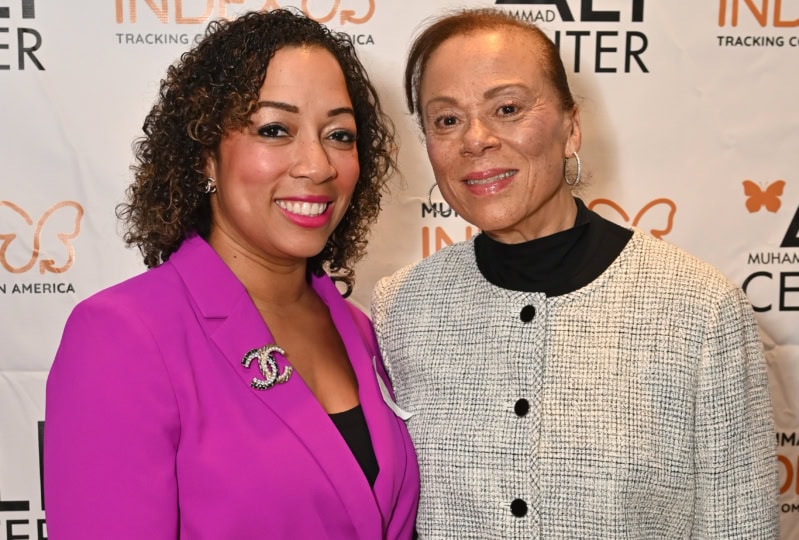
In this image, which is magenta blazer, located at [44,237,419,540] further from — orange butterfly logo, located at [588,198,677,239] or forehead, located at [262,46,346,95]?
orange butterfly logo, located at [588,198,677,239]

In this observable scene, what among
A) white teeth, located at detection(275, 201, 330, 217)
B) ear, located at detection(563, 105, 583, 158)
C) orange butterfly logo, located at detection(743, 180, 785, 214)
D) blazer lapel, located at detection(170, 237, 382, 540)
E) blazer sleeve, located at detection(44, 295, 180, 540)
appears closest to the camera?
blazer sleeve, located at detection(44, 295, 180, 540)

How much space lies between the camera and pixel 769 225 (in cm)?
222

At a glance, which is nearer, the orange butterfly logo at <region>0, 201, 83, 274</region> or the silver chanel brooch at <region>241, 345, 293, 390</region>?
the silver chanel brooch at <region>241, 345, 293, 390</region>

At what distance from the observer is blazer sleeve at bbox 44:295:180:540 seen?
1143 mm

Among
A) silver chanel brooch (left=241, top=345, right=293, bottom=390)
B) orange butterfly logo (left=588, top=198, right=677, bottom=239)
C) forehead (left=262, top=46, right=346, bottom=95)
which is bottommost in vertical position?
silver chanel brooch (left=241, top=345, right=293, bottom=390)

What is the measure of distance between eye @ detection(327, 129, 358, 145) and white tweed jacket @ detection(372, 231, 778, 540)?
0.40 meters

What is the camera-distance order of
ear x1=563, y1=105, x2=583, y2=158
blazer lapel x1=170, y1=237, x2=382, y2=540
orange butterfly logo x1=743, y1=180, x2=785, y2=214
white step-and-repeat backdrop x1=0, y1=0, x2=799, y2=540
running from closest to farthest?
1. blazer lapel x1=170, y1=237, x2=382, y2=540
2. ear x1=563, y1=105, x2=583, y2=158
3. white step-and-repeat backdrop x1=0, y1=0, x2=799, y2=540
4. orange butterfly logo x1=743, y1=180, x2=785, y2=214

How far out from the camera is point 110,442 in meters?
1.14

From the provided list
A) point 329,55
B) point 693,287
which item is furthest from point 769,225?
point 329,55

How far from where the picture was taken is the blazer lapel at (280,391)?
1271 mm

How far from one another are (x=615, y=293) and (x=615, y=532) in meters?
0.39

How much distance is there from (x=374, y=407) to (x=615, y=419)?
420mm

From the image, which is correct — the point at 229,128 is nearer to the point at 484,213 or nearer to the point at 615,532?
the point at 484,213

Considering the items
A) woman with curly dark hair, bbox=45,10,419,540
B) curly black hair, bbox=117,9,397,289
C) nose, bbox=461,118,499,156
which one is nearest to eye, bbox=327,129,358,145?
woman with curly dark hair, bbox=45,10,419,540
